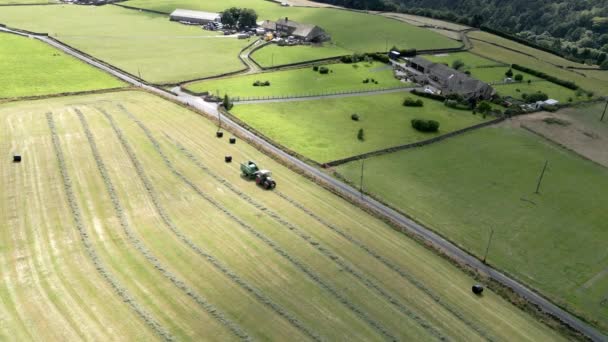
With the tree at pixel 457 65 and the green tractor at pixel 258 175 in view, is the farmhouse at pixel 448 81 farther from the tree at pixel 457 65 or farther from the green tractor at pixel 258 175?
the green tractor at pixel 258 175

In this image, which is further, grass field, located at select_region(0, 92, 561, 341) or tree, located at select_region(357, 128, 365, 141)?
tree, located at select_region(357, 128, 365, 141)

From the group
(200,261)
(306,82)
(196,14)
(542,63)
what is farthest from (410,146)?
(196,14)

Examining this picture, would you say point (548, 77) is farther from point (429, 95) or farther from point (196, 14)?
point (196, 14)

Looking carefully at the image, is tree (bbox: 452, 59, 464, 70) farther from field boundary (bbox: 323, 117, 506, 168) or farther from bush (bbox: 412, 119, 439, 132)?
bush (bbox: 412, 119, 439, 132)

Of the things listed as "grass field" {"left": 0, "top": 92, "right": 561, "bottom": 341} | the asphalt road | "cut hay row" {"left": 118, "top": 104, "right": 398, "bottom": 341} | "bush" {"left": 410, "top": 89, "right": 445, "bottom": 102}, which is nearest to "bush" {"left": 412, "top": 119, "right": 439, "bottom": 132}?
"bush" {"left": 410, "top": 89, "right": 445, "bottom": 102}

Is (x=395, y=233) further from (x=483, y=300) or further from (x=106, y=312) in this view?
(x=106, y=312)

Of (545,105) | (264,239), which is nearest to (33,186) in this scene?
(264,239)
